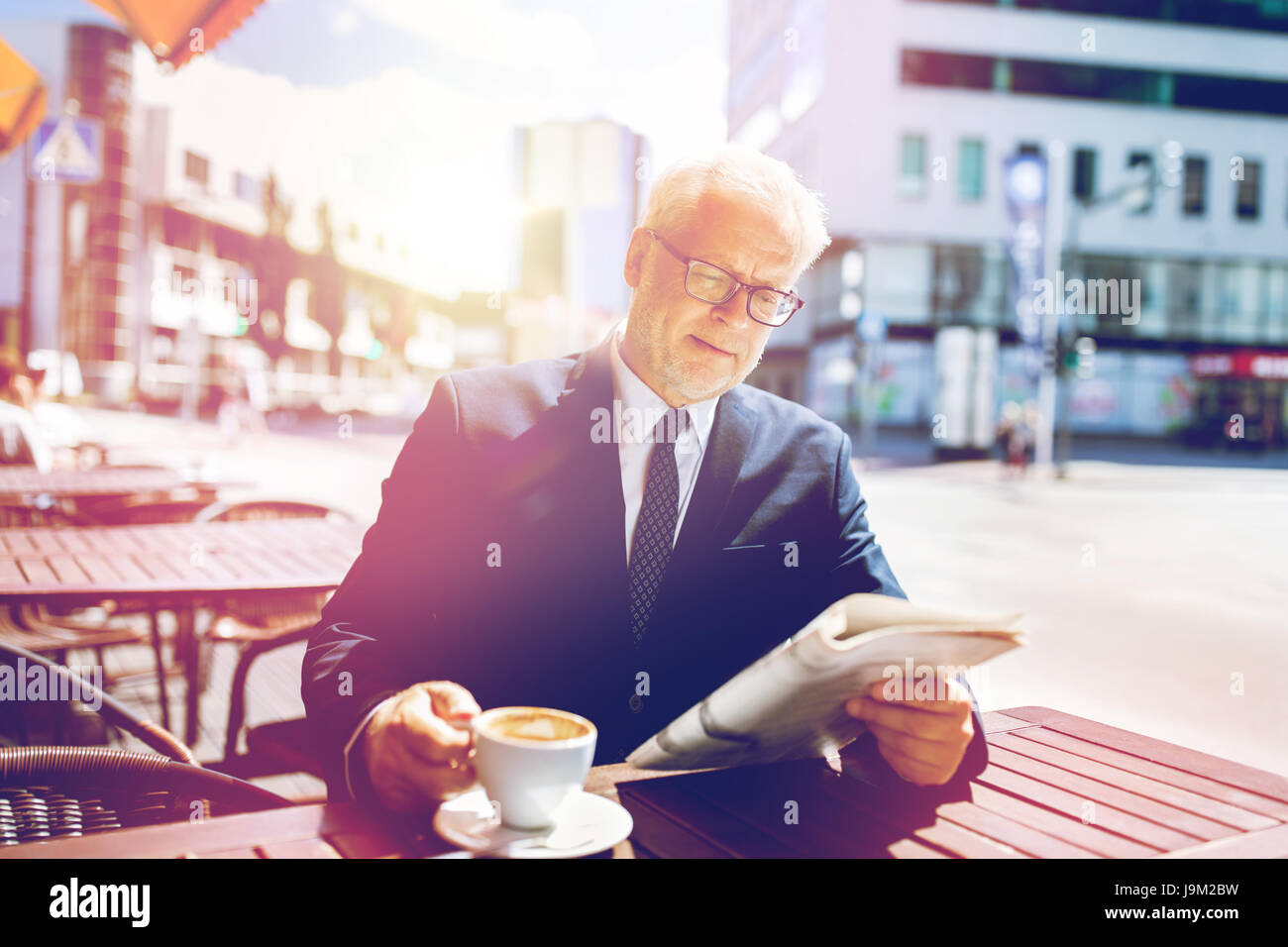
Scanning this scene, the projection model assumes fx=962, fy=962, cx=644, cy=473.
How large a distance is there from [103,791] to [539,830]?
929 millimetres

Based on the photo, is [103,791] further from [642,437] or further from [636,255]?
[636,255]

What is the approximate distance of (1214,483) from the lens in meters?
20.0

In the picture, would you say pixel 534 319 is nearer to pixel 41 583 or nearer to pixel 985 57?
pixel 41 583

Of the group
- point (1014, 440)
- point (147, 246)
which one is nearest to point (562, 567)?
point (1014, 440)

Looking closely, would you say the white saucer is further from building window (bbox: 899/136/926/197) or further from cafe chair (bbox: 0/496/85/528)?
building window (bbox: 899/136/926/197)

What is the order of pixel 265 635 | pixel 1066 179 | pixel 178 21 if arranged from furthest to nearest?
1. pixel 1066 179
2. pixel 178 21
3. pixel 265 635

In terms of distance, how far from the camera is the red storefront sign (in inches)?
1314

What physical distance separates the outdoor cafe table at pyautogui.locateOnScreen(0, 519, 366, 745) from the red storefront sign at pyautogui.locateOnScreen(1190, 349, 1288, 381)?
3650 cm

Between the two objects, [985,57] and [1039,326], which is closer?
[1039,326]

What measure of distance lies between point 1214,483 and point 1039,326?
5.39m

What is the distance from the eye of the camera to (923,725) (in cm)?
122

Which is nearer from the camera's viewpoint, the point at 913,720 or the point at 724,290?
the point at 913,720


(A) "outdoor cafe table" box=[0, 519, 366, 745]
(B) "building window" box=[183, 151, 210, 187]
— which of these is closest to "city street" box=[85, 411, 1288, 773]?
(A) "outdoor cafe table" box=[0, 519, 366, 745]
